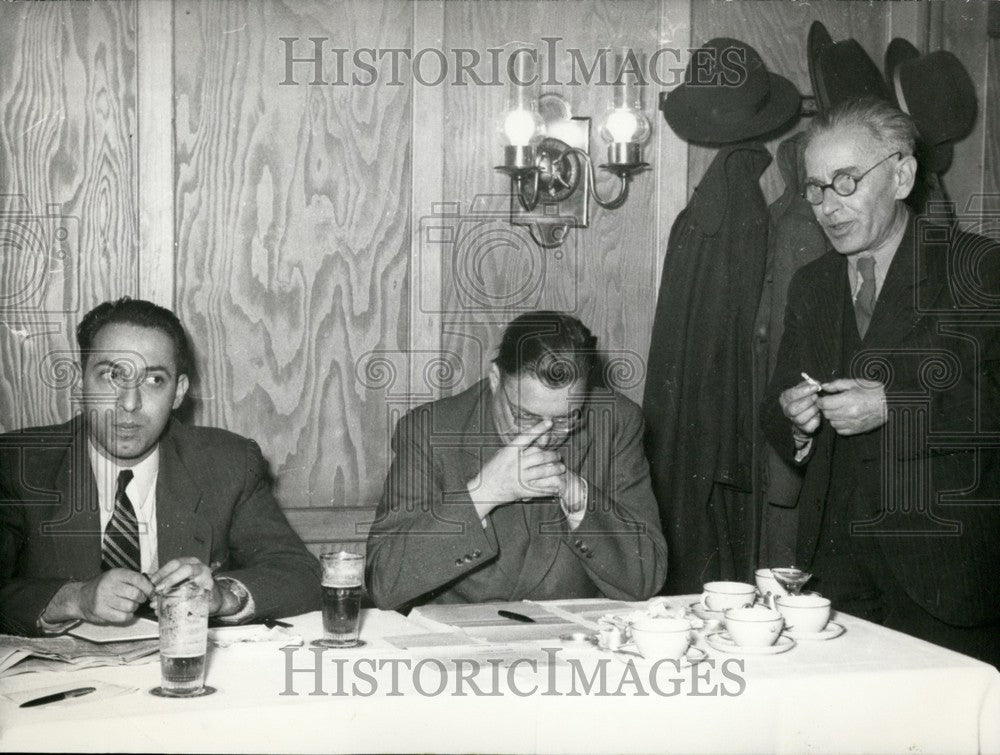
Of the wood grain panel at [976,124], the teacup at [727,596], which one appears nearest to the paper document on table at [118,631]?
the teacup at [727,596]

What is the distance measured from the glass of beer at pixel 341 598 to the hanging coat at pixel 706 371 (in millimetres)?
1604

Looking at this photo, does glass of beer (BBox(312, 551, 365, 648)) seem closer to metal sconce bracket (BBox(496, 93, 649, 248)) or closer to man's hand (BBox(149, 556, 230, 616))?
man's hand (BBox(149, 556, 230, 616))

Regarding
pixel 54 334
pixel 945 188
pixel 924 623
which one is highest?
pixel 945 188

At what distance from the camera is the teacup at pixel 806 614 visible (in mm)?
1998

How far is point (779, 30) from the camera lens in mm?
3635

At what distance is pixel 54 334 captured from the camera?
3.15 metres

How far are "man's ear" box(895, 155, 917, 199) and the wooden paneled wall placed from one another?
61 cm

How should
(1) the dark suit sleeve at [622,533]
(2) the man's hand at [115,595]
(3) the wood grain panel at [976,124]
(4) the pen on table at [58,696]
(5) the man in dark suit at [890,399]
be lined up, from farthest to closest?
(3) the wood grain panel at [976,124] < (5) the man in dark suit at [890,399] < (1) the dark suit sleeve at [622,533] < (2) the man's hand at [115,595] < (4) the pen on table at [58,696]

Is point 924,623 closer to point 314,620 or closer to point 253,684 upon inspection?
point 314,620

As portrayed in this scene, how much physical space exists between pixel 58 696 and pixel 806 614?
1.26 metres

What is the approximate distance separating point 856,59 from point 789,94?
0.78 feet

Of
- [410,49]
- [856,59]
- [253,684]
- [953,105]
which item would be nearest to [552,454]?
[253,684]

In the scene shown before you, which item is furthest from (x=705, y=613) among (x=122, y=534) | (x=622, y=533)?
(x=122, y=534)

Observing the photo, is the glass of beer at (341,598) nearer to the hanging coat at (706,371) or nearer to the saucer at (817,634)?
the saucer at (817,634)
